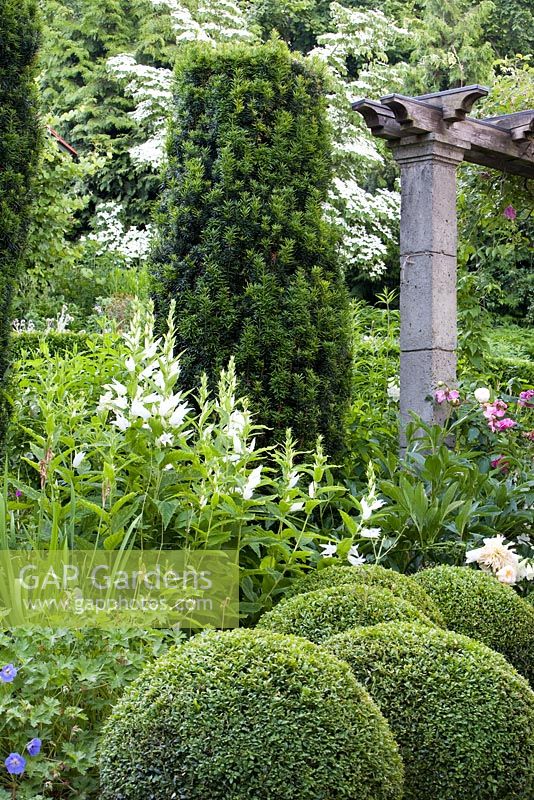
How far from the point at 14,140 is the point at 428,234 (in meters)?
2.27

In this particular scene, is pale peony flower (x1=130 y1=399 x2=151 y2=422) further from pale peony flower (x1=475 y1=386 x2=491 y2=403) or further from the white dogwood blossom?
the white dogwood blossom

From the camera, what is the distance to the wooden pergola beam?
16.3 feet

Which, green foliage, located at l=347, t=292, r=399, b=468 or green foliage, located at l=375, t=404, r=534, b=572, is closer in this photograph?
green foliage, located at l=375, t=404, r=534, b=572

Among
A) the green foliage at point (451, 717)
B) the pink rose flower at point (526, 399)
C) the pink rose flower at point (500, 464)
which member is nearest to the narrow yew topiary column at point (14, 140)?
the green foliage at point (451, 717)

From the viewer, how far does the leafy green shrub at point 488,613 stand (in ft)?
9.48

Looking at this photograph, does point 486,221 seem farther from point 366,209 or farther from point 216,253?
point 366,209

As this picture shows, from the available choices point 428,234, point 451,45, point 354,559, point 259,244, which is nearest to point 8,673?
point 354,559

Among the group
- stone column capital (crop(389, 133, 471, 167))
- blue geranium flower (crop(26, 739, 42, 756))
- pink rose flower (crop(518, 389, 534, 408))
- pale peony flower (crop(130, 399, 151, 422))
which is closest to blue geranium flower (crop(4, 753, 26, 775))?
blue geranium flower (crop(26, 739, 42, 756))

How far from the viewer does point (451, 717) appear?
2176mm

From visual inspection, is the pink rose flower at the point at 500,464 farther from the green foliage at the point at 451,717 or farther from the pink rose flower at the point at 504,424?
the green foliage at the point at 451,717

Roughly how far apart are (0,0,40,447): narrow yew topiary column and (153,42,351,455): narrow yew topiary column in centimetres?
73

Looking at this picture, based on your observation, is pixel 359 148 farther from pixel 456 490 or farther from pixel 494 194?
pixel 456 490

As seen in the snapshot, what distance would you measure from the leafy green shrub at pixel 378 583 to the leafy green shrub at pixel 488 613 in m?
0.08

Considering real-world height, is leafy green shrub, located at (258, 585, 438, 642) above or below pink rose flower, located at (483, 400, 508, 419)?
below
